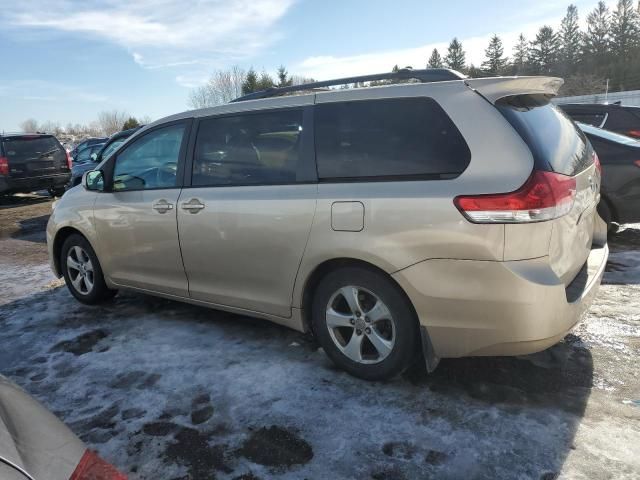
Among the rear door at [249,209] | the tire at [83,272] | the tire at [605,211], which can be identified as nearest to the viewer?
the rear door at [249,209]

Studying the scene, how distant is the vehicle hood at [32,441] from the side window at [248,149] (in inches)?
85.2

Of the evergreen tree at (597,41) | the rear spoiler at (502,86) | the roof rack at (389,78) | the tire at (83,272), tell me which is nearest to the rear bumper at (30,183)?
the tire at (83,272)

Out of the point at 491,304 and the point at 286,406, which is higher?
the point at 491,304

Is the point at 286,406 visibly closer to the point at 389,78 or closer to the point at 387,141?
the point at 387,141

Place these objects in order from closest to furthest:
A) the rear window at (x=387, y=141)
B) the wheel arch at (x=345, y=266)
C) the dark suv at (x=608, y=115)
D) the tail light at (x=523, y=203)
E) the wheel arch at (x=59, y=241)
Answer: the tail light at (x=523, y=203)
the rear window at (x=387, y=141)
the wheel arch at (x=345, y=266)
the wheel arch at (x=59, y=241)
the dark suv at (x=608, y=115)

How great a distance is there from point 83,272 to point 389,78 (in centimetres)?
349

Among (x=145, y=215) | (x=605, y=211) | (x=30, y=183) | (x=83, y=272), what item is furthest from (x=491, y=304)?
(x=30, y=183)

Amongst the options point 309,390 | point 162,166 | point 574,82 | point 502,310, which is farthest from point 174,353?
point 574,82

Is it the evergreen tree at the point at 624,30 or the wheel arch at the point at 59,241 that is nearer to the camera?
the wheel arch at the point at 59,241

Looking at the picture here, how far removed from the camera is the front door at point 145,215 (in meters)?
4.14

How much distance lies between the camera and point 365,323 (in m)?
3.19

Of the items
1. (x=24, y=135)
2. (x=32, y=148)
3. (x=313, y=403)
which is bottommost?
(x=313, y=403)

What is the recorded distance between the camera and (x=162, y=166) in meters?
4.27

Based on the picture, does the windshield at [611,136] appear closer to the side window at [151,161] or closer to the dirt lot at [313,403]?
the dirt lot at [313,403]
